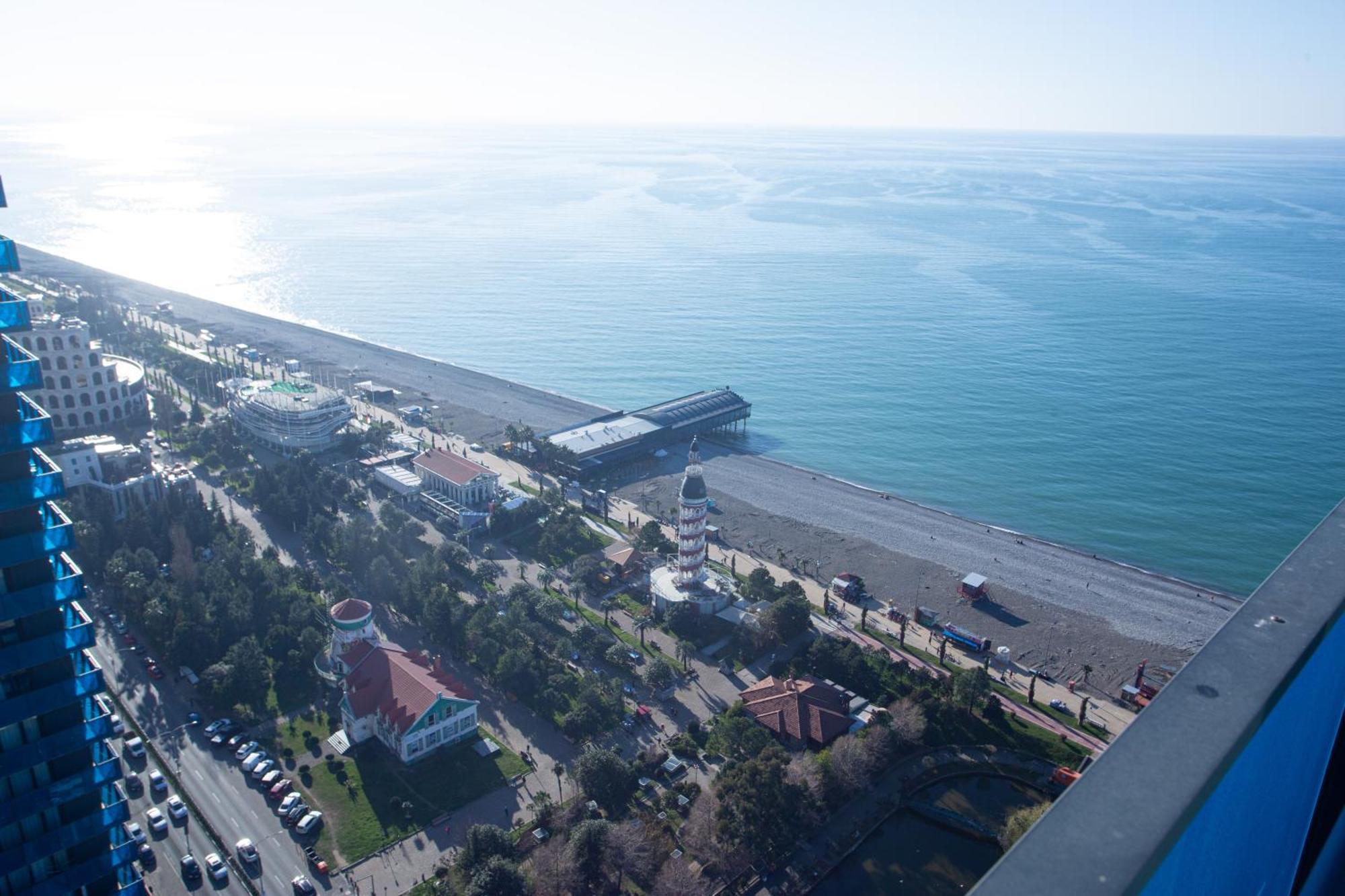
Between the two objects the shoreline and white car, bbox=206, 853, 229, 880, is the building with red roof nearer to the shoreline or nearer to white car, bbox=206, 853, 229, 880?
white car, bbox=206, 853, 229, 880

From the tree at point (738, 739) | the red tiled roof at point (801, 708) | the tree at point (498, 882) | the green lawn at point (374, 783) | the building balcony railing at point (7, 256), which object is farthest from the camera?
the red tiled roof at point (801, 708)

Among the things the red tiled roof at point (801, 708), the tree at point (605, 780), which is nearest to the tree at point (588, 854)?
the tree at point (605, 780)

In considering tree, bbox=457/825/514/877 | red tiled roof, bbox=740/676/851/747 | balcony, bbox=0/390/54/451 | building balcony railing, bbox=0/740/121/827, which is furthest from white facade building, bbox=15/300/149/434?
red tiled roof, bbox=740/676/851/747

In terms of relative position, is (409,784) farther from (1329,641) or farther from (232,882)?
(1329,641)

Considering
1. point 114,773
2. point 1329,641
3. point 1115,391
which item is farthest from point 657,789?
point 1115,391

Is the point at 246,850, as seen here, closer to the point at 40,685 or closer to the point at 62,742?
the point at 62,742

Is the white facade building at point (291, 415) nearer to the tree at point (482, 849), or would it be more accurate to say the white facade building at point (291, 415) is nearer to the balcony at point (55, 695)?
the tree at point (482, 849)
